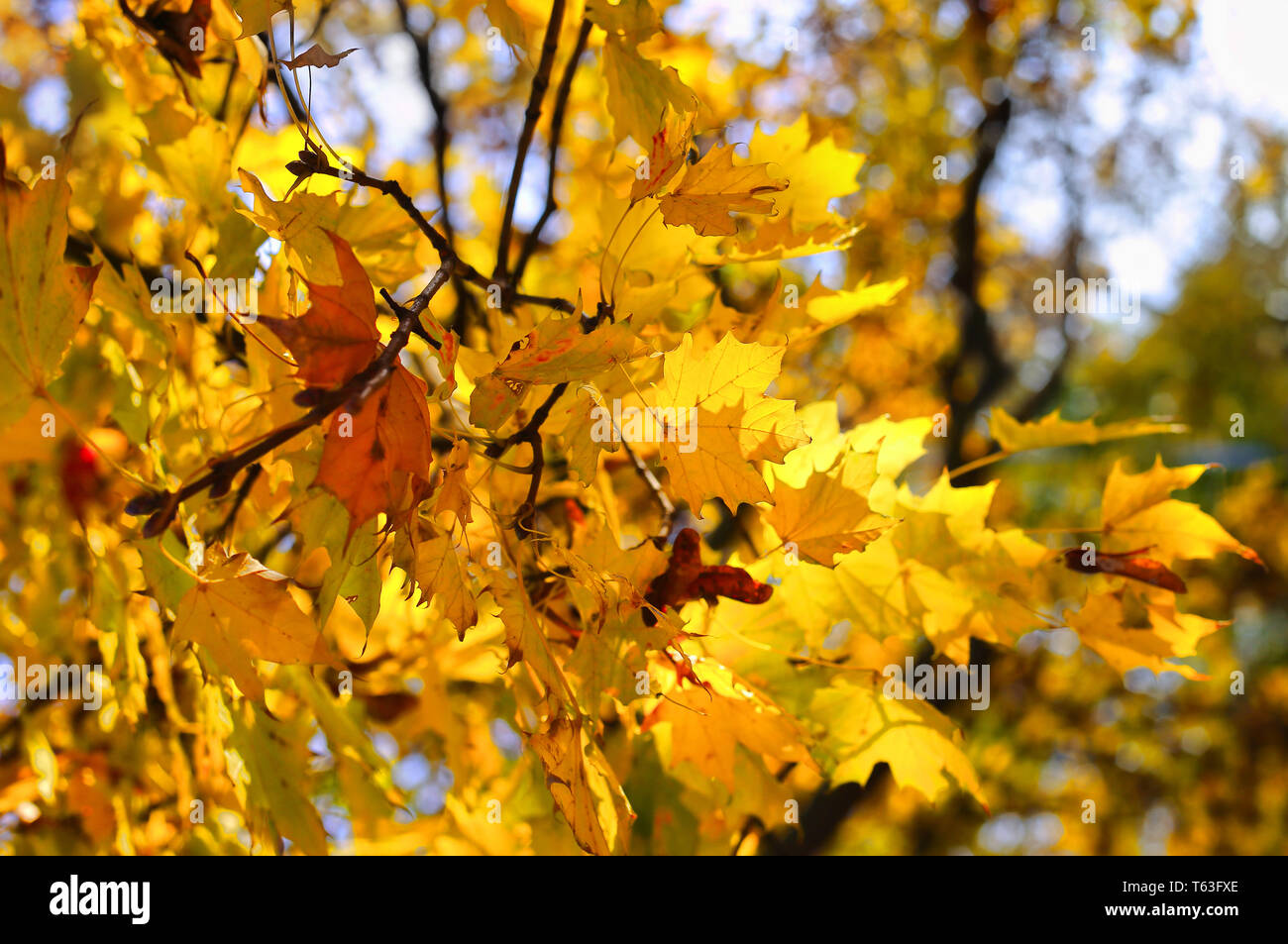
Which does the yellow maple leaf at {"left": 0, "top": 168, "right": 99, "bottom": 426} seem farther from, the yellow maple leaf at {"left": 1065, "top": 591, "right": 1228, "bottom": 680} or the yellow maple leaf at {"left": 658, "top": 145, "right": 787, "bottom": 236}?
the yellow maple leaf at {"left": 1065, "top": 591, "right": 1228, "bottom": 680}

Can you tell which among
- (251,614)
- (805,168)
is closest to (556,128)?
(805,168)

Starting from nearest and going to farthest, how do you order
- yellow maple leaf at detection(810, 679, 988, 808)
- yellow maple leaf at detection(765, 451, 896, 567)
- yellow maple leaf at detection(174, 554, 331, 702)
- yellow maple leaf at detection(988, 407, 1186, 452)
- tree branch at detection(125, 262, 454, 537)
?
tree branch at detection(125, 262, 454, 537) → yellow maple leaf at detection(174, 554, 331, 702) → yellow maple leaf at detection(765, 451, 896, 567) → yellow maple leaf at detection(810, 679, 988, 808) → yellow maple leaf at detection(988, 407, 1186, 452)

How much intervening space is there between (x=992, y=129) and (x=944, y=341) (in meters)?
0.75

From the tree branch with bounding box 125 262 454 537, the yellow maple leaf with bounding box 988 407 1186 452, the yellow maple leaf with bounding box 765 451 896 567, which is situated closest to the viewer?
the tree branch with bounding box 125 262 454 537

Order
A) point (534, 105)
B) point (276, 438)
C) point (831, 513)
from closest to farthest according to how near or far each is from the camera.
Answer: point (276, 438) → point (831, 513) → point (534, 105)

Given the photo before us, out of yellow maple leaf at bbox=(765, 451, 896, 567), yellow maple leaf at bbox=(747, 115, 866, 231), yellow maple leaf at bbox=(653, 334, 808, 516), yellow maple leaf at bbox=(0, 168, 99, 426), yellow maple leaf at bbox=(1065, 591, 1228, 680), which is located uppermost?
yellow maple leaf at bbox=(747, 115, 866, 231)

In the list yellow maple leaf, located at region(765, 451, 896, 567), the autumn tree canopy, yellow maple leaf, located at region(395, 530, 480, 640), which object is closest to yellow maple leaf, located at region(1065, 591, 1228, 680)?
the autumn tree canopy

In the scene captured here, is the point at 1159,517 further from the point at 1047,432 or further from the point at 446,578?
the point at 446,578

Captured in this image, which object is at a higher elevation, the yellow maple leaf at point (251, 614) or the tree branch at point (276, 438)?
the tree branch at point (276, 438)

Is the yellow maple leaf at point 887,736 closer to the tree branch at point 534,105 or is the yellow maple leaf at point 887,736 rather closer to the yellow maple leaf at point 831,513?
the yellow maple leaf at point 831,513

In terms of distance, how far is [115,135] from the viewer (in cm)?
101

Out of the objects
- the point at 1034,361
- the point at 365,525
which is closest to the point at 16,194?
the point at 365,525

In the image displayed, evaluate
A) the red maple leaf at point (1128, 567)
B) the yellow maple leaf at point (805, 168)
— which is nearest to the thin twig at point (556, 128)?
the yellow maple leaf at point (805, 168)
